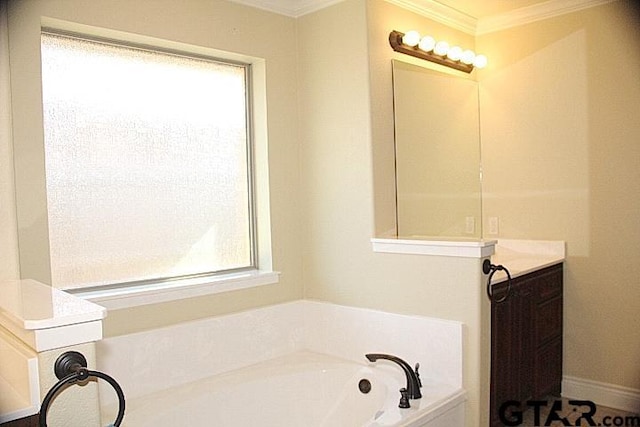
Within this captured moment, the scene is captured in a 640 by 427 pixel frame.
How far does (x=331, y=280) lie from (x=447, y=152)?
112cm

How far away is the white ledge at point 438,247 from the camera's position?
8.00ft

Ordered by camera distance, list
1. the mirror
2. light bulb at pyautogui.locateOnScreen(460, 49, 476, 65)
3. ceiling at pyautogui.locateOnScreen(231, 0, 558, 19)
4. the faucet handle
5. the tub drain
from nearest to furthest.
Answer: the faucet handle
the tub drain
ceiling at pyautogui.locateOnScreen(231, 0, 558, 19)
the mirror
light bulb at pyautogui.locateOnScreen(460, 49, 476, 65)

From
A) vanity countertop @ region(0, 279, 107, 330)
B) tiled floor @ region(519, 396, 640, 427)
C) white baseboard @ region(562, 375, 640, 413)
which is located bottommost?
tiled floor @ region(519, 396, 640, 427)

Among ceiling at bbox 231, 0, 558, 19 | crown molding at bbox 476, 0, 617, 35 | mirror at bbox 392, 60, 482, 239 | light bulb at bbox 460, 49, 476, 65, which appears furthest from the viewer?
light bulb at bbox 460, 49, 476, 65

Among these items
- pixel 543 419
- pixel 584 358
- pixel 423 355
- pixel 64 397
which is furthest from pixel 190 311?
pixel 584 358

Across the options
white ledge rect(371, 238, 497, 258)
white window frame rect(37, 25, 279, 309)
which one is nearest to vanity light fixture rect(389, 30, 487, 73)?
white window frame rect(37, 25, 279, 309)

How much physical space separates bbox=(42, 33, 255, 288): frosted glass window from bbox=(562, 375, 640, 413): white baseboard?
2109 millimetres

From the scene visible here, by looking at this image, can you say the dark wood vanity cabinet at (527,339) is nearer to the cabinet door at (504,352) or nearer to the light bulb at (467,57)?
the cabinet door at (504,352)

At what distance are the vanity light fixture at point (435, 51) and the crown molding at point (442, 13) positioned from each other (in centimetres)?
14

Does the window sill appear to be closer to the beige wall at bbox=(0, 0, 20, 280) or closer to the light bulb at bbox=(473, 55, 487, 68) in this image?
the beige wall at bbox=(0, 0, 20, 280)

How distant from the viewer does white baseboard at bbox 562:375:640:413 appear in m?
3.14

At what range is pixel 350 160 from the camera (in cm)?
293

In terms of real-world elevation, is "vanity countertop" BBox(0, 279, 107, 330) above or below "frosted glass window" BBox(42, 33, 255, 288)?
below

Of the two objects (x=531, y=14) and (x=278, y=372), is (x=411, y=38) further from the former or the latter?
(x=278, y=372)
